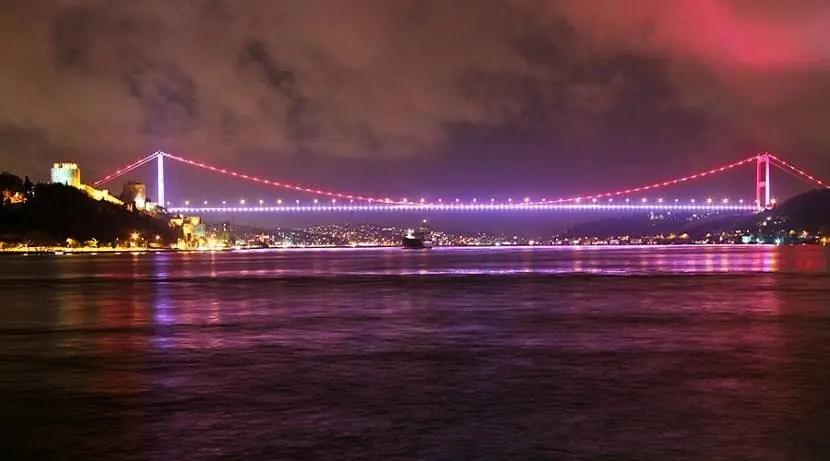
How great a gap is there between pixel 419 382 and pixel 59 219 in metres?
102

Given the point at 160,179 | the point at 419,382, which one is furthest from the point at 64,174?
the point at 419,382

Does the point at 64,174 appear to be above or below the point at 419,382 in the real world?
above

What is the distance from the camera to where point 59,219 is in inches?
4060

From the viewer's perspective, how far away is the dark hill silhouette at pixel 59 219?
10000 centimetres

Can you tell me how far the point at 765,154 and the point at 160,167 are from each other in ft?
274

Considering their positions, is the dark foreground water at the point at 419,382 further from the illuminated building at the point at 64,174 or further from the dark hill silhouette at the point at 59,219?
the illuminated building at the point at 64,174

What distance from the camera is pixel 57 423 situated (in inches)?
315

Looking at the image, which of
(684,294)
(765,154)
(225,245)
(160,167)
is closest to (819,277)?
(684,294)

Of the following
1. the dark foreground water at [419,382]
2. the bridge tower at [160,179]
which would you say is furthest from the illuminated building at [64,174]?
the dark foreground water at [419,382]

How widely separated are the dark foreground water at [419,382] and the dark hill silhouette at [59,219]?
86.3m

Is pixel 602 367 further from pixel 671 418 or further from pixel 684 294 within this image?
pixel 684 294

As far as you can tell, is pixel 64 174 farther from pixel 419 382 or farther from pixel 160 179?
pixel 419 382

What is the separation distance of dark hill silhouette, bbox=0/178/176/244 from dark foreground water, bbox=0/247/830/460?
8634 centimetres

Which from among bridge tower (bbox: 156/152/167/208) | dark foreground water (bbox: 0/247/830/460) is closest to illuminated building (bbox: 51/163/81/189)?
bridge tower (bbox: 156/152/167/208)
